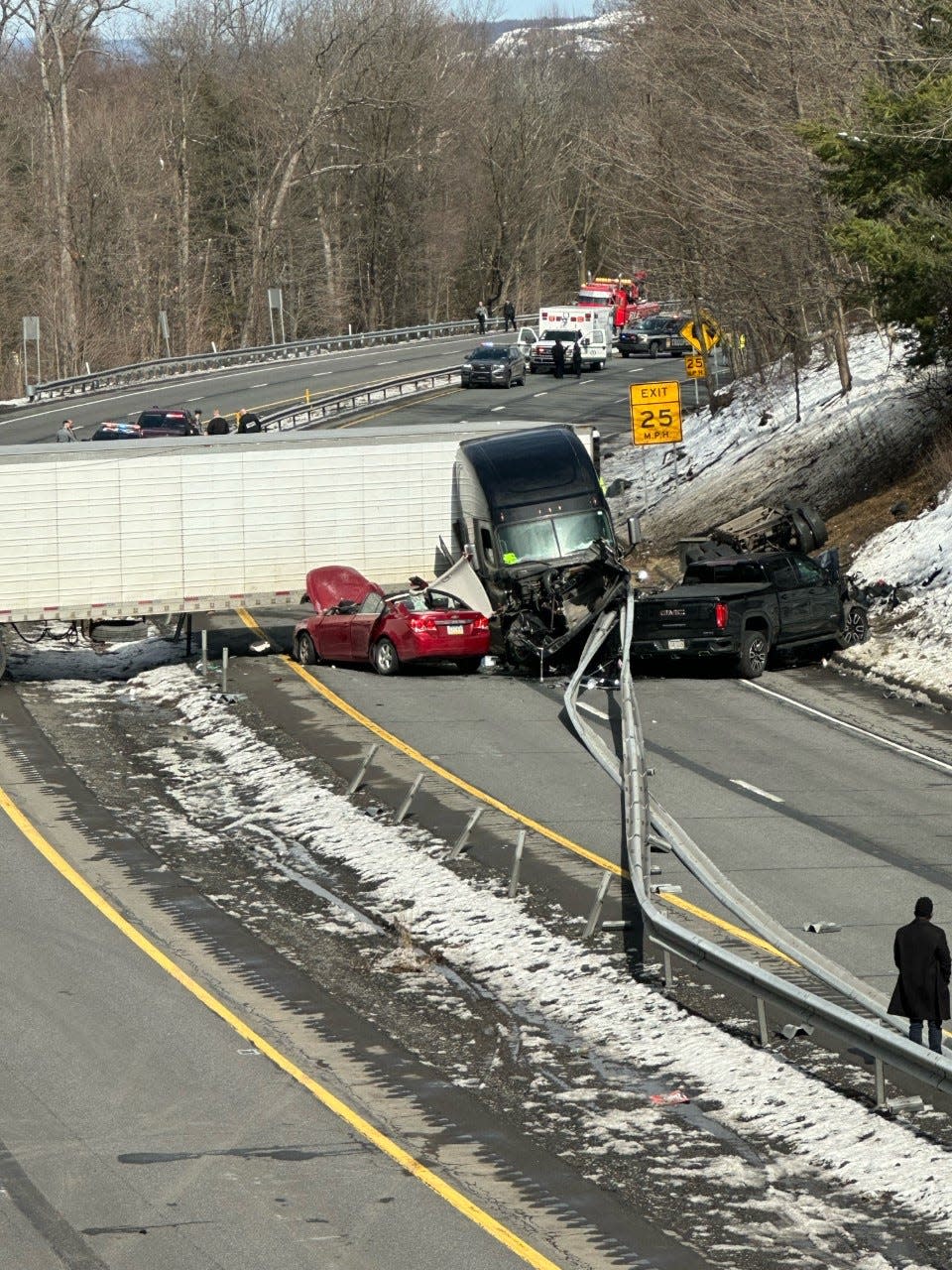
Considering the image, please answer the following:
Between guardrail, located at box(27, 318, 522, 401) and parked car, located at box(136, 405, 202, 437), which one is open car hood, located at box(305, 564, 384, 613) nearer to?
parked car, located at box(136, 405, 202, 437)

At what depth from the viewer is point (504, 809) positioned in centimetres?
2044

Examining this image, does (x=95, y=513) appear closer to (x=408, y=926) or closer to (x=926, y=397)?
(x=408, y=926)

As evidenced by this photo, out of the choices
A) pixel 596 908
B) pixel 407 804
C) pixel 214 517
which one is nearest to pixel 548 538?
pixel 214 517

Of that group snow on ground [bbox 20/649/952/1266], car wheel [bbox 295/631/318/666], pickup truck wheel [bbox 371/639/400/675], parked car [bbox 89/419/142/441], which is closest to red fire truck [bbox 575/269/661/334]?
parked car [bbox 89/419/142/441]

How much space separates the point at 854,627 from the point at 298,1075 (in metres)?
18.0

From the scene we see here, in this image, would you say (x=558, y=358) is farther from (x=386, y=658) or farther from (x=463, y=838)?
(x=463, y=838)

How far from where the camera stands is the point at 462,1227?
413 inches

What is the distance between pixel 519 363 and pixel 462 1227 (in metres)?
58.9

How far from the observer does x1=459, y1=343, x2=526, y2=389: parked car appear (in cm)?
6650

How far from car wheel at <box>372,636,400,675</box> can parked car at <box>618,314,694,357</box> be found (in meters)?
51.3

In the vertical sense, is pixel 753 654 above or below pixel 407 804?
above

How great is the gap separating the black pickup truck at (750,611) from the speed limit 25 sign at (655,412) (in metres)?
6.82

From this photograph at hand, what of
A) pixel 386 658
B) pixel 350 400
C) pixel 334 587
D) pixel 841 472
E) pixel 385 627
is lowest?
pixel 386 658

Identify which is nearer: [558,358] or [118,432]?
[118,432]
